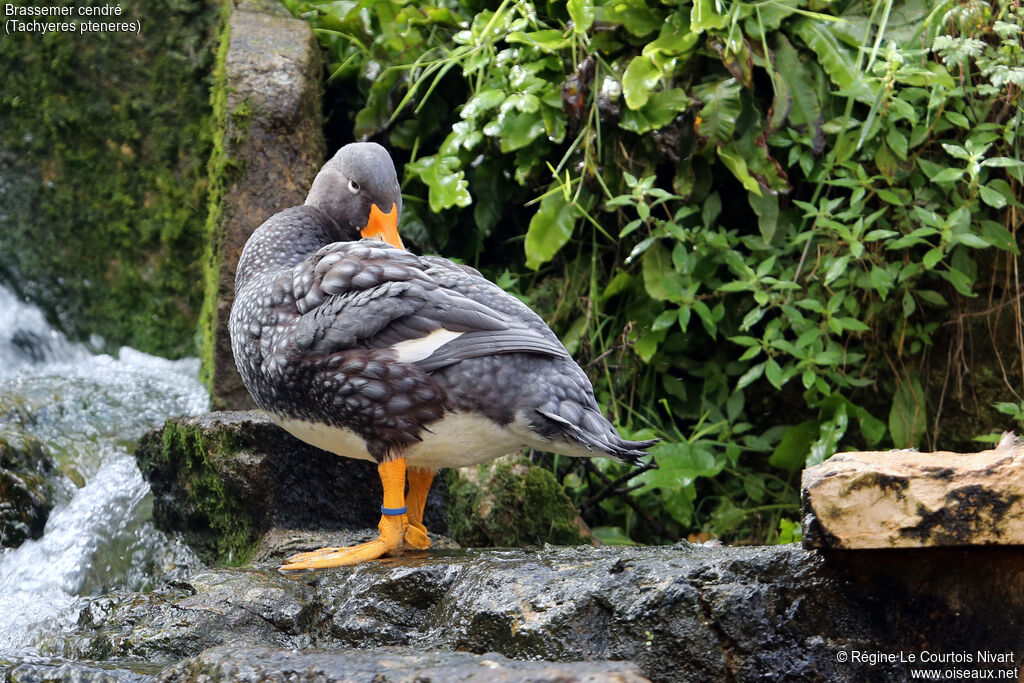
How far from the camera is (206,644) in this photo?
89.1 inches

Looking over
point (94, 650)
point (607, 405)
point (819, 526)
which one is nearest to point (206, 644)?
point (94, 650)

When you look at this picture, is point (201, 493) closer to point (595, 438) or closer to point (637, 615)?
point (595, 438)

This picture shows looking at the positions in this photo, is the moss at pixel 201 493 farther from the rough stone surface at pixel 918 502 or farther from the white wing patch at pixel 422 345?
the rough stone surface at pixel 918 502

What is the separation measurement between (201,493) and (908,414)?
8.73 ft

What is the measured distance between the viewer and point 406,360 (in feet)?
8.49

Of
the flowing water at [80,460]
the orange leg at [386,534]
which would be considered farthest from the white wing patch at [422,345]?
the flowing water at [80,460]

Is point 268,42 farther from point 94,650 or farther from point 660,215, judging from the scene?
point 94,650

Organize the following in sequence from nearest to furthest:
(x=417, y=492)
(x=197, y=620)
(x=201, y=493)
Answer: (x=197, y=620) → (x=417, y=492) → (x=201, y=493)

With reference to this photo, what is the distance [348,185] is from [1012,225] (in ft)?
7.91

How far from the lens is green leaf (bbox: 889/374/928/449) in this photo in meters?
3.86

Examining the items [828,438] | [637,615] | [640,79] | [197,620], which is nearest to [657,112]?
[640,79]

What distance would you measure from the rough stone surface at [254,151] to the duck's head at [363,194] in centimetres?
104

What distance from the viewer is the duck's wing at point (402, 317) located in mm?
2584

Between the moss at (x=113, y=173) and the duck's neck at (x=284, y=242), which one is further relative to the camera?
the moss at (x=113, y=173)
